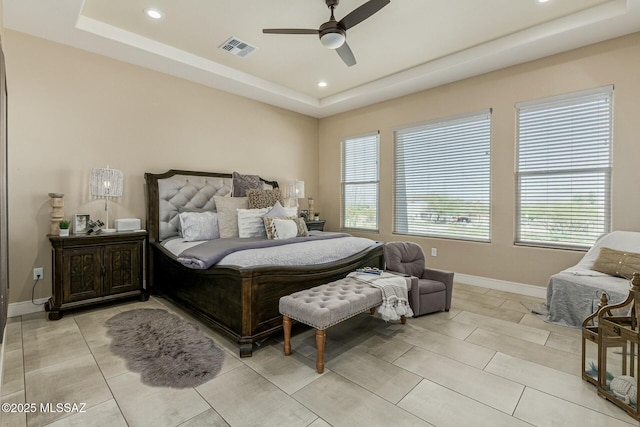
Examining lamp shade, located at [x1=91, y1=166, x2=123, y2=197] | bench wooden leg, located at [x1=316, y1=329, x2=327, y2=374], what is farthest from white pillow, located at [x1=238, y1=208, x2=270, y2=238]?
bench wooden leg, located at [x1=316, y1=329, x2=327, y2=374]

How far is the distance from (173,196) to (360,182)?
10.7ft

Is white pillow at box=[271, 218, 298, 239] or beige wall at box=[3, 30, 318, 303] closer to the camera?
beige wall at box=[3, 30, 318, 303]

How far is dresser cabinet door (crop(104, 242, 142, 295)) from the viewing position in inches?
136

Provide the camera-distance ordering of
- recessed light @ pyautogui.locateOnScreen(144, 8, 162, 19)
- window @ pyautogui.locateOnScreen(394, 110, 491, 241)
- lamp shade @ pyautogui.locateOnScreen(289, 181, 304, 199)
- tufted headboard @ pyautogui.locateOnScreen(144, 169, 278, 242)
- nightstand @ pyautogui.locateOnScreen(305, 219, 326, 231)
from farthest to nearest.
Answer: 1. nightstand @ pyautogui.locateOnScreen(305, 219, 326, 231)
2. lamp shade @ pyautogui.locateOnScreen(289, 181, 304, 199)
3. window @ pyautogui.locateOnScreen(394, 110, 491, 241)
4. tufted headboard @ pyautogui.locateOnScreen(144, 169, 278, 242)
5. recessed light @ pyautogui.locateOnScreen(144, 8, 162, 19)

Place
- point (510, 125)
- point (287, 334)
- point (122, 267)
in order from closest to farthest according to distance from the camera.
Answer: point (287, 334), point (122, 267), point (510, 125)

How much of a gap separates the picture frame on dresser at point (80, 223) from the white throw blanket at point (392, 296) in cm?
311

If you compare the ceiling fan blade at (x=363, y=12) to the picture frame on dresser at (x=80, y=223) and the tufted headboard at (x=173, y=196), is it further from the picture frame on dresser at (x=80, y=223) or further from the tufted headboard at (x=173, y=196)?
the picture frame on dresser at (x=80, y=223)

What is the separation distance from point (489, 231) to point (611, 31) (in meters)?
2.52

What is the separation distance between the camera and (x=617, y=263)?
2852mm

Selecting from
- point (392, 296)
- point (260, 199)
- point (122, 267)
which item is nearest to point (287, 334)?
point (392, 296)

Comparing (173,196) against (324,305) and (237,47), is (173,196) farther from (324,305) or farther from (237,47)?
(324,305)

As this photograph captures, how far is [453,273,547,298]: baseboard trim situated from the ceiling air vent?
14.0 feet

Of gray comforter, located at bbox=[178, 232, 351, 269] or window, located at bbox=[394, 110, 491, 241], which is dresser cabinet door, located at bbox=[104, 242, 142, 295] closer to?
gray comforter, located at bbox=[178, 232, 351, 269]

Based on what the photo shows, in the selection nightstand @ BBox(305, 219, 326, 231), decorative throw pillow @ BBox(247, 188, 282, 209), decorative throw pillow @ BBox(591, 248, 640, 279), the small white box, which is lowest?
decorative throw pillow @ BBox(591, 248, 640, 279)
